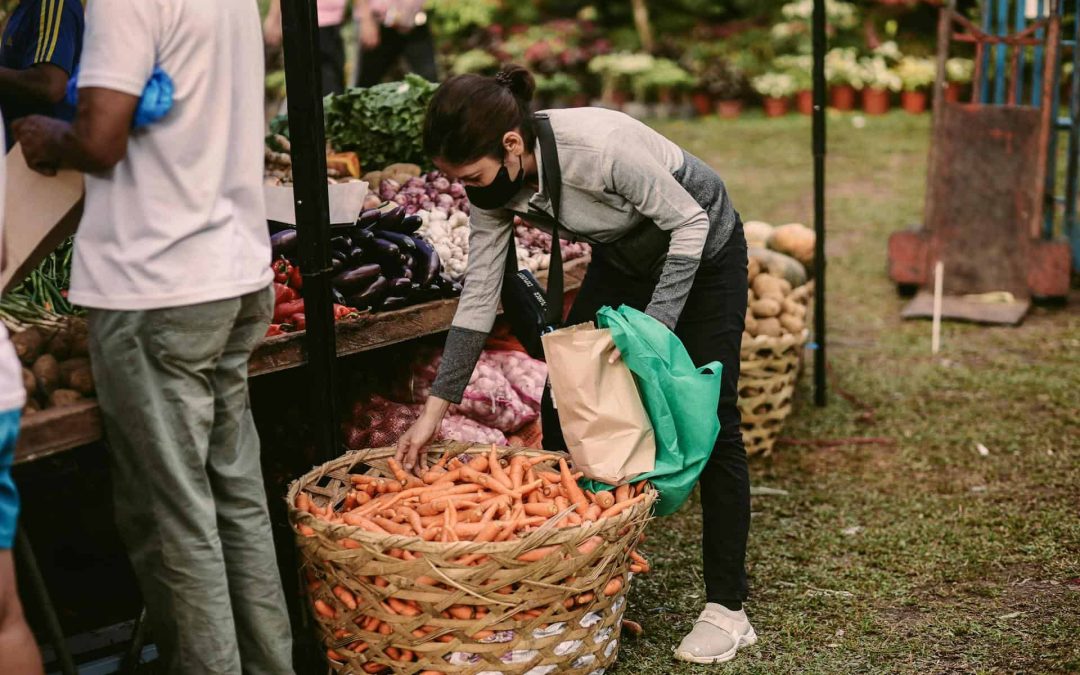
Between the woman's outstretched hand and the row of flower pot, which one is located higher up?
the woman's outstretched hand

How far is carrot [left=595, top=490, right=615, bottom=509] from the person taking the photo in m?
2.91

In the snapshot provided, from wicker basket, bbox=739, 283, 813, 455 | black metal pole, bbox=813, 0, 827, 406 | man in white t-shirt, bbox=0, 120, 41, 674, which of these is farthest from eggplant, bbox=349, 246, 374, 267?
black metal pole, bbox=813, 0, 827, 406

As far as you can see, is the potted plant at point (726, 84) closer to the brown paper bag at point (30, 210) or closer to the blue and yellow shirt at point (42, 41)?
the blue and yellow shirt at point (42, 41)

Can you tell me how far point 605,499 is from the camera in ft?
9.55

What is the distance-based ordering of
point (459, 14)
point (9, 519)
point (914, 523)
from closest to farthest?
1. point (9, 519)
2. point (914, 523)
3. point (459, 14)

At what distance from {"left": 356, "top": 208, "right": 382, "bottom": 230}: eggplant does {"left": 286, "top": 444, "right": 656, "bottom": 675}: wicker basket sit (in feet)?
3.81

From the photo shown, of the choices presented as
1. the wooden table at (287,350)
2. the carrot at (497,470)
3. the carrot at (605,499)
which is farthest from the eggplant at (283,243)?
the carrot at (605,499)

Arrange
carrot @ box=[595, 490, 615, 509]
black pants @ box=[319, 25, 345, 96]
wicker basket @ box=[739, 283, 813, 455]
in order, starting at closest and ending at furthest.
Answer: carrot @ box=[595, 490, 615, 509]
wicker basket @ box=[739, 283, 813, 455]
black pants @ box=[319, 25, 345, 96]

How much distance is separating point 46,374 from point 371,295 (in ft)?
3.59

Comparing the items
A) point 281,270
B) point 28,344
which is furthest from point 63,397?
point 281,270

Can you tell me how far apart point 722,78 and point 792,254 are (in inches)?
324

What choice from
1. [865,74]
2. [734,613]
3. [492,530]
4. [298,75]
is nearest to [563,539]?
[492,530]

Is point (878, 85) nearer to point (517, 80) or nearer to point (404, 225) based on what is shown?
point (404, 225)

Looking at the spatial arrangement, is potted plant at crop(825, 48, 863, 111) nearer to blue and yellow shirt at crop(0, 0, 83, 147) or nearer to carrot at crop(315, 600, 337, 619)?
blue and yellow shirt at crop(0, 0, 83, 147)
